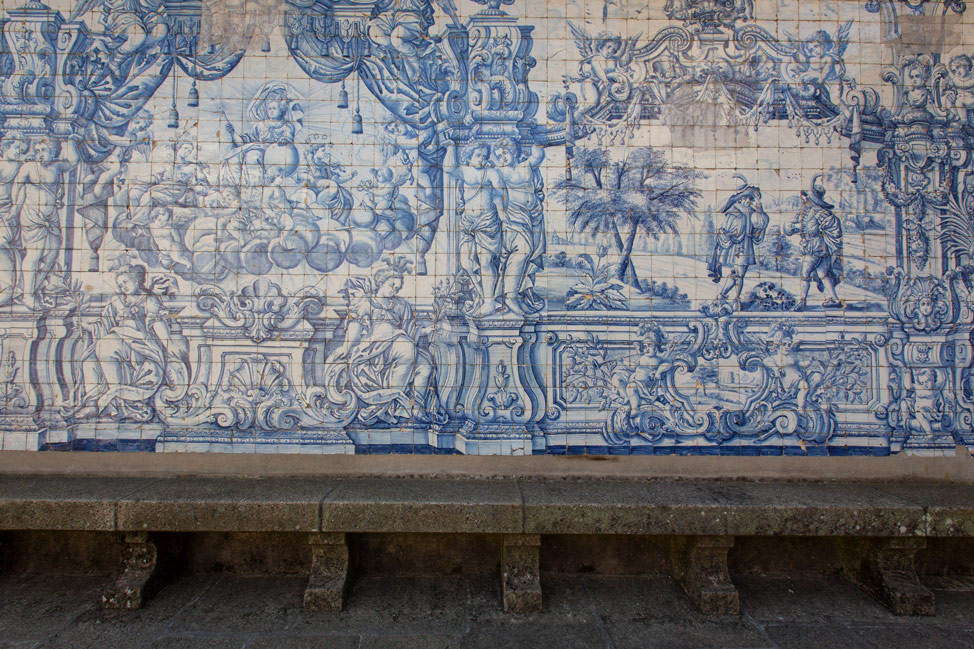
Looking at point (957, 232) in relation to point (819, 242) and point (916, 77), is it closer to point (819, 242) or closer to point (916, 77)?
point (819, 242)

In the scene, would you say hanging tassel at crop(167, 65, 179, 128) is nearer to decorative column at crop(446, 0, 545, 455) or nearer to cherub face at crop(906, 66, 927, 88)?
decorative column at crop(446, 0, 545, 455)

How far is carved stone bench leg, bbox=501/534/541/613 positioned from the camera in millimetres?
3209

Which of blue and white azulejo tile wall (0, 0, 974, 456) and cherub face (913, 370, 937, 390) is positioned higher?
blue and white azulejo tile wall (0, 0, 974, 456)

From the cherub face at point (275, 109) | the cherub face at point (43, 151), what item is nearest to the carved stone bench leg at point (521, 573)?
the cherub face at point (275, 109)

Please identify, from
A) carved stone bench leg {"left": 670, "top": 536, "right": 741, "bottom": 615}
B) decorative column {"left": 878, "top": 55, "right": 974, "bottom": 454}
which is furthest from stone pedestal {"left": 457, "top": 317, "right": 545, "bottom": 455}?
decorative column {"left": 878, "top": 55, "right": 974, "bottom": 454}

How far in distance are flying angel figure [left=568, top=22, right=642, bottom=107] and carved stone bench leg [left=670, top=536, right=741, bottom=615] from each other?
3019mm

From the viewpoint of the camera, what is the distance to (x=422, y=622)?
3.12 m

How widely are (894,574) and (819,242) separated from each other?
2.19 m

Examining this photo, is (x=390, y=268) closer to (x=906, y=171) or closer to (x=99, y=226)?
(x=99, y=226)

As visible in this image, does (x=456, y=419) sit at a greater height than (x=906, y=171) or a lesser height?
lesser

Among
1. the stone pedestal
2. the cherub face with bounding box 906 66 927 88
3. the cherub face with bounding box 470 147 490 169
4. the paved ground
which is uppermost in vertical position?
the cherub face with bounding box 906 66 927 88

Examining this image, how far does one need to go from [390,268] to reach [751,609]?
3166 millimetres

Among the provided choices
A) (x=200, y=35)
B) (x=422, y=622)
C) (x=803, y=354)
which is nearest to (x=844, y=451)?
(x=803, y=354)

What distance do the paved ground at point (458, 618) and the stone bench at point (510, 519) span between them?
14cm
